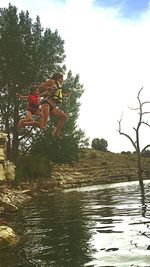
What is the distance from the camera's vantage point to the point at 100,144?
76812mm

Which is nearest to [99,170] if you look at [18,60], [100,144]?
[18,60]

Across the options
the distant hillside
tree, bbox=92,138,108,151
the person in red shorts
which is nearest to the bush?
the distant hillside

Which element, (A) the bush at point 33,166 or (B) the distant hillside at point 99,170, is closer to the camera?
(A) the bush at point 33,166

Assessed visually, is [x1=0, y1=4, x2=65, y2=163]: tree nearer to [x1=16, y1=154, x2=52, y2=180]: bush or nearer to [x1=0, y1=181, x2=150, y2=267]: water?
[x1=16, y1=154, x2=52, y2=180]: bush

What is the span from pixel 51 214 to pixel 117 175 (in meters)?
30.9

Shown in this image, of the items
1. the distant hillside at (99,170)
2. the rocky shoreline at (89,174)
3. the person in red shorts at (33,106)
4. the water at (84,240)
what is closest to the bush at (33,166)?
the rocky shoreline at (89,174)

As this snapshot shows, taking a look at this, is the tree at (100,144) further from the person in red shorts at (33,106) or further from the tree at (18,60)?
the person in red shorts at (33,106)

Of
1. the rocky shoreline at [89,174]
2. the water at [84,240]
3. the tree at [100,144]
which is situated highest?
the tree at [100,144]

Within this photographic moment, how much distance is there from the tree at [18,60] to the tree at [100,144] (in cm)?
3351

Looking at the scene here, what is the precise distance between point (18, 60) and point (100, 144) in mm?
38488

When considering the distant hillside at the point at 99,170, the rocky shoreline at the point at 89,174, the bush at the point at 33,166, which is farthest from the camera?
the distant hillside at the point at 99,170

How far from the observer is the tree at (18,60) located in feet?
134

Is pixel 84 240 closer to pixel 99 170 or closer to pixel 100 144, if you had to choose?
pixel 99 170

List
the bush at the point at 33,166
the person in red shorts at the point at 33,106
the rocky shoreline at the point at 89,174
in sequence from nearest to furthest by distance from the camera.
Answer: the person in red shorts at the point at 33,106 → the rocky shoreline at the point at 89,174 → the bush at the point at 33,166
